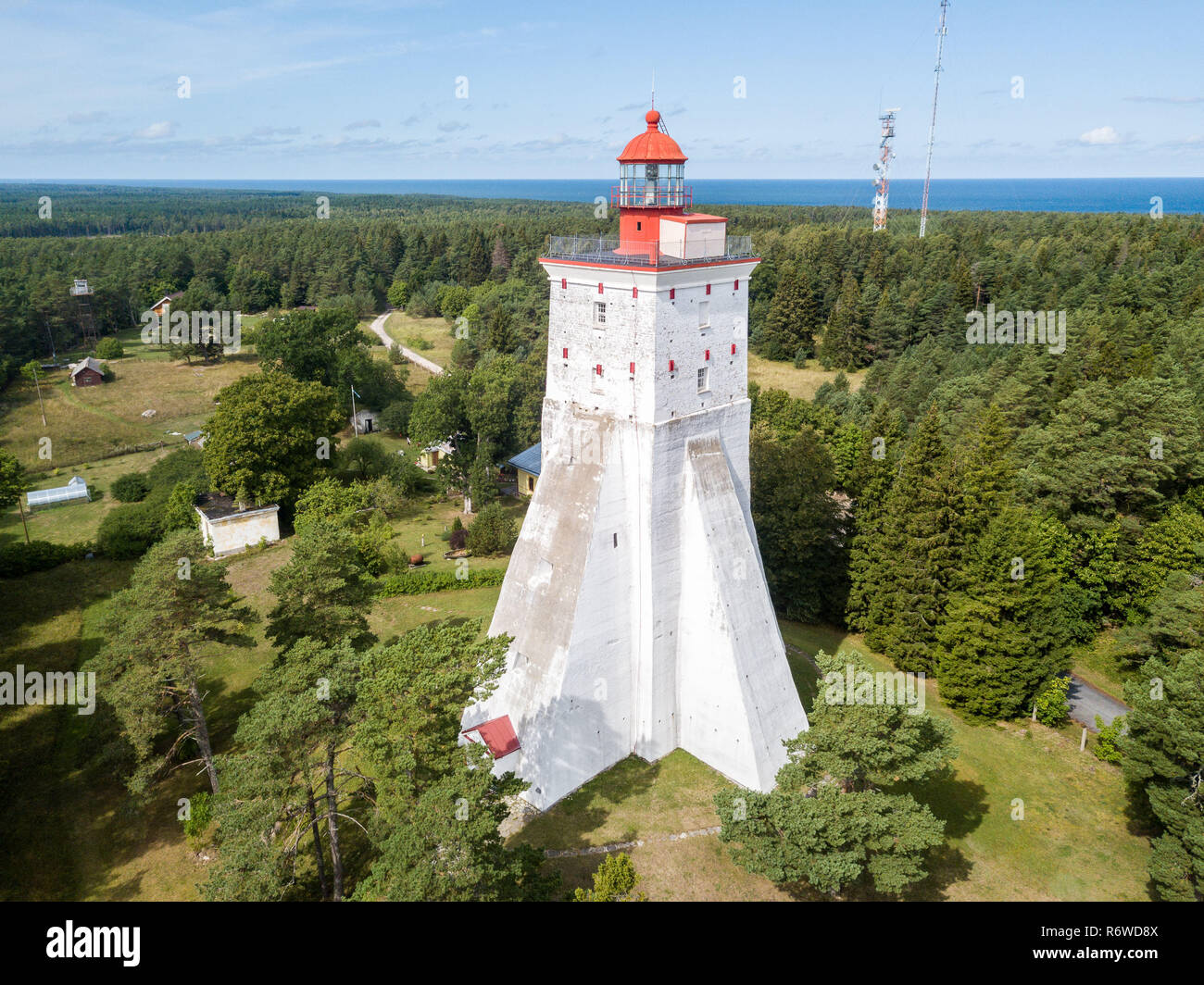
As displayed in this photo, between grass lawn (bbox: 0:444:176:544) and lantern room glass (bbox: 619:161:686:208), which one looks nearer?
lantern room glass (bbox: 619:161:686:208)

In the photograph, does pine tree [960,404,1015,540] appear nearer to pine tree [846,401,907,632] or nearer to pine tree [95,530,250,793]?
pine tree [846,401,907,632]

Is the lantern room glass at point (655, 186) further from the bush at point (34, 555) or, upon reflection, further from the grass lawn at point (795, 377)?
the grass lawn at point (795, 377)

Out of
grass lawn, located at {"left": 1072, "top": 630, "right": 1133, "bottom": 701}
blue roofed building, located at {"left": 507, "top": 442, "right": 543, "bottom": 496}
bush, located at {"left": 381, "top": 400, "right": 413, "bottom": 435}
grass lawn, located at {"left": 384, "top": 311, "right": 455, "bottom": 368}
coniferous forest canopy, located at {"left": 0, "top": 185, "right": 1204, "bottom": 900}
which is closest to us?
coniferous forest canopy, located at {"left": 0, "top": 185, "right": 1204, "bottom": 900}

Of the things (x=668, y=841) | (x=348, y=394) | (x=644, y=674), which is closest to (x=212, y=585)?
(x=644, y=674)

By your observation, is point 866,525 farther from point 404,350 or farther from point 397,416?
point 404,350

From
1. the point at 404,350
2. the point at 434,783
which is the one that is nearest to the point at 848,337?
the point at 404,350

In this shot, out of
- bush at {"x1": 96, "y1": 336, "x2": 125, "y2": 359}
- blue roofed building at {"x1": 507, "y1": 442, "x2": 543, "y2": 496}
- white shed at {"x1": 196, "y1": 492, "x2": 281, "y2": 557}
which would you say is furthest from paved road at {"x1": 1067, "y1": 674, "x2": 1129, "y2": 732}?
bush at {"x1": 96, "y1": 336, "x2": 125, "y2": 359}
